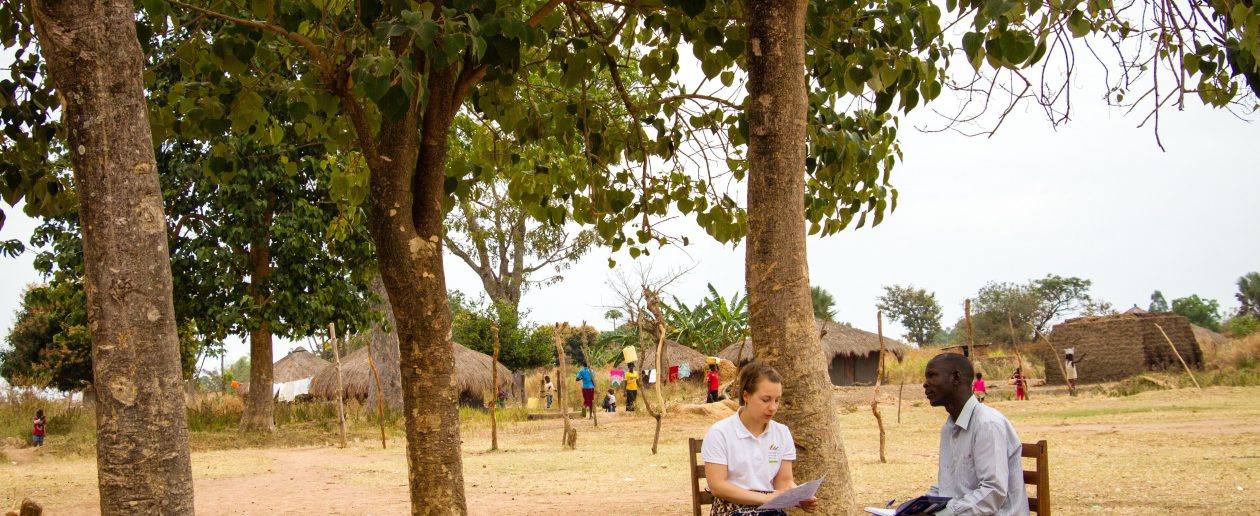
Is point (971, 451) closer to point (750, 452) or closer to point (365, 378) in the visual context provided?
point (750, 452)

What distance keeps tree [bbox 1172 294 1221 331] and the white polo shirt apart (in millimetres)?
69995

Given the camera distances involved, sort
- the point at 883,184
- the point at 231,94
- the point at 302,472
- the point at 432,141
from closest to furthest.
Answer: the point at 432,141 → the point at 231,94 → the point at 883,184 → the point at 302,472

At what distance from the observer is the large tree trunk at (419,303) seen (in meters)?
5.07

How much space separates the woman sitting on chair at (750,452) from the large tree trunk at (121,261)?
6.46 ft

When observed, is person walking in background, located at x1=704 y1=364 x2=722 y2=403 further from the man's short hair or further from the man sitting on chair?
the man's short hair

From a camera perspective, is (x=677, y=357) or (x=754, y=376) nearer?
(x=754, y=376)

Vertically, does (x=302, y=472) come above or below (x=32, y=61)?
below

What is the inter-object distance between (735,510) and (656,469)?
821 cm

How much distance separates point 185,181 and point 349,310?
382 centimetres

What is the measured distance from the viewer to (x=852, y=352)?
121 feet

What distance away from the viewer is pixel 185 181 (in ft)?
60.6

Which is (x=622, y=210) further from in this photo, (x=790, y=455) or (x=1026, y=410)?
(x=1026, y=410)

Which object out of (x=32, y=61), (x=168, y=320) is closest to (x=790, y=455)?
(x=168, y=320)

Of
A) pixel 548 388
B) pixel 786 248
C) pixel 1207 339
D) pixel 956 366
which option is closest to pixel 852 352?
pixel 548 388
